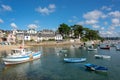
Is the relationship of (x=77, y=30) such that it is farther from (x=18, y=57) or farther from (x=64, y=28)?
(x=18, y=57)

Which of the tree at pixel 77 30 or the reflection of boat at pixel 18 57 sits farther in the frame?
the tree at pixel 77 30

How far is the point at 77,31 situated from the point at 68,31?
37.0 ft

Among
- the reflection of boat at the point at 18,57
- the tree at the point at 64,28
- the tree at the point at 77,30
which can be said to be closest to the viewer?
the reflection of boat at the point at 18,57

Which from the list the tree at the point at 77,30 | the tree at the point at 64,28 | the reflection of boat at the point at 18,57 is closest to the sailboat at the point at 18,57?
the reflection of boat at the point at 18,57

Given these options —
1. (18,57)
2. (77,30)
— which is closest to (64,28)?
(77,30)

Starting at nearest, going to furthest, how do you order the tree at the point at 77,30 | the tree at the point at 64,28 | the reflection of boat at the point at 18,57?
the reflection of boat at the point at 18,57 < the tree at the point at 64,28 < the tree at the point at 77,30

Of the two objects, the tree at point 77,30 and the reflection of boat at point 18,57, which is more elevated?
the tree at point 77,30

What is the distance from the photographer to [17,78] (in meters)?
33.6

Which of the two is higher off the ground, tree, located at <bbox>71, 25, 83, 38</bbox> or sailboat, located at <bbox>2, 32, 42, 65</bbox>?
tree, located at <bbox>71, 25, 83, 38</bbox>

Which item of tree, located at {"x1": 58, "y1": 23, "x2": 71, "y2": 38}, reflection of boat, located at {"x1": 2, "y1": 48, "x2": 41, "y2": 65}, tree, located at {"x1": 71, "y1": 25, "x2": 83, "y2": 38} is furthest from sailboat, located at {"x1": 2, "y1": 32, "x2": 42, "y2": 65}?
tree, located at {"x1": 71, "y1": 25, "x2": 83, "y2": 38}

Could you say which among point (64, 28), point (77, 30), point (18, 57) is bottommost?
point (18, 57)

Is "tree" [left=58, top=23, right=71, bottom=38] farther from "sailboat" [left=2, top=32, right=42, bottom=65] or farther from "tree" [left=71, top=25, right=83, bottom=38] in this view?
"sailboat" [left=2, top=32, right=42, bottom=65]

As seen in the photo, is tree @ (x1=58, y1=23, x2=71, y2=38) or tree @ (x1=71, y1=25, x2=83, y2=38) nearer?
tree @ (x1=58, y1=23, x2=71, y2=38)

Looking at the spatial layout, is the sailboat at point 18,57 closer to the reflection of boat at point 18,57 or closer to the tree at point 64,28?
the reflection of boat at point 18,57
